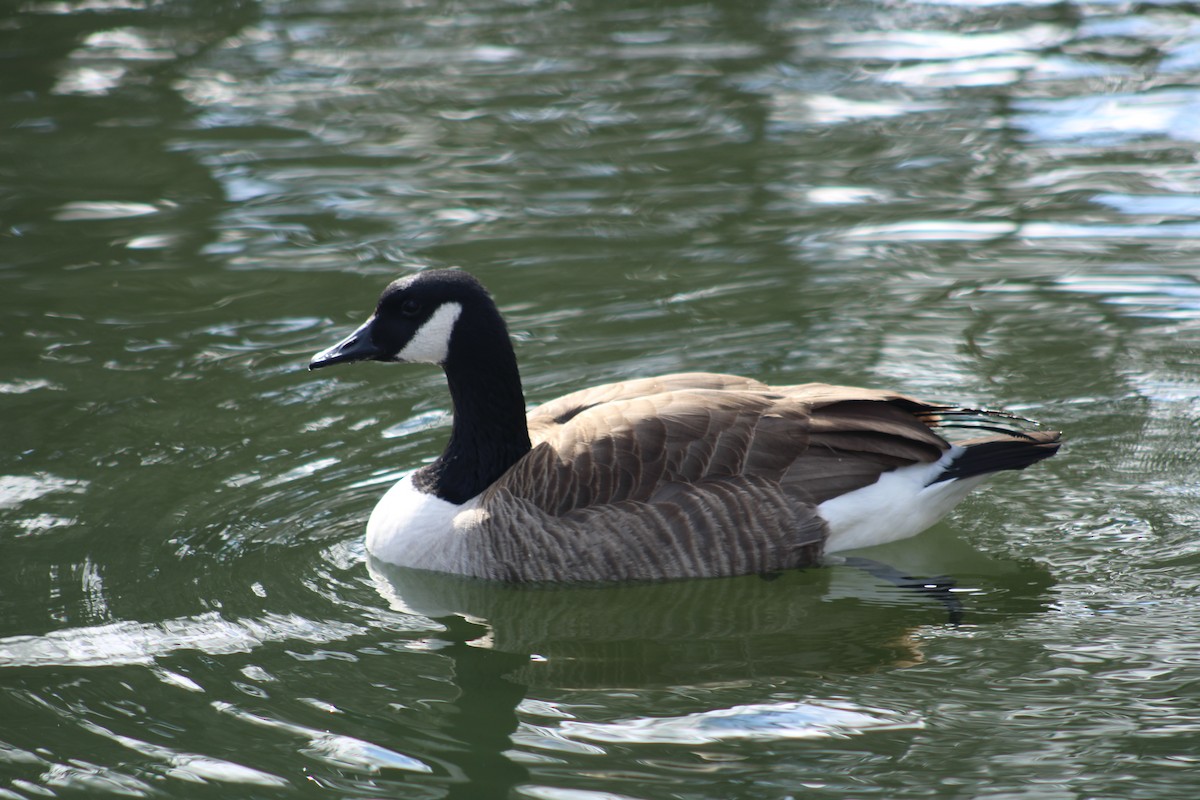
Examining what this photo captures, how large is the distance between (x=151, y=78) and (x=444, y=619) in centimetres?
1094

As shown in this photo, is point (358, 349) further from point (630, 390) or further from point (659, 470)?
point (659, 470)

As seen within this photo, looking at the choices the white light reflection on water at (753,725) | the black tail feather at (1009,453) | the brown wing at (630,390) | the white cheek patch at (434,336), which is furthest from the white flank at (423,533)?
the black tail feather at (1009,453)

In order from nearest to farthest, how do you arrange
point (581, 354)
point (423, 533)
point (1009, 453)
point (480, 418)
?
point (1009, 453), point (423, 533), point (480, 418), point (581, 354)

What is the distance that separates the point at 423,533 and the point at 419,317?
111 centimetres

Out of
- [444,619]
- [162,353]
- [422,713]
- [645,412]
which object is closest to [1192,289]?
[645,412]

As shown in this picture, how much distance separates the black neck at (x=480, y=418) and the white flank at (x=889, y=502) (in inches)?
64.9

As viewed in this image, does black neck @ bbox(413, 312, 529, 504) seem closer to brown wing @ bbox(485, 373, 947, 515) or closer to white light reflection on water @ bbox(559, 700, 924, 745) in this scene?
brown wing @ bbox(485, 373, 947, 515)

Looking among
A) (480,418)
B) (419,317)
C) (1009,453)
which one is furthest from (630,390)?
(1009,453)

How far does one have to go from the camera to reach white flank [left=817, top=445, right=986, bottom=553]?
7406 millimetres

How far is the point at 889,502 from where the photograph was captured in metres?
7.42

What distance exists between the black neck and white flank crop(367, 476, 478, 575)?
0.36 ft

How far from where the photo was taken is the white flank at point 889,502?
7.41 metres

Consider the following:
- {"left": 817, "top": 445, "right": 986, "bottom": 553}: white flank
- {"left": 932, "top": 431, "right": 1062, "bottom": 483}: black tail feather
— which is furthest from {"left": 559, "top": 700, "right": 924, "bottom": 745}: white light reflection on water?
{"left": 932, "top": 431, "right": 1062, "bottom": 483}: black tail feather

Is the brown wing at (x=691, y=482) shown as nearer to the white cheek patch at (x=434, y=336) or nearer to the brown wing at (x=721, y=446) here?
the brown wing at (x=721, y=446)
